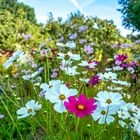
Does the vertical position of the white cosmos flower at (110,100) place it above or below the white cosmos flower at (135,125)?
above

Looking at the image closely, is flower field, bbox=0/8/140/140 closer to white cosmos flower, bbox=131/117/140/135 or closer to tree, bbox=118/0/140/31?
white cosmos flower, bbox=131/117/140/135

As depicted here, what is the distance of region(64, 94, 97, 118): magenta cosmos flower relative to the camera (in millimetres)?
1310

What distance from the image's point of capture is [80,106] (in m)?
1.34

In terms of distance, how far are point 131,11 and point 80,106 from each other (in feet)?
43.7

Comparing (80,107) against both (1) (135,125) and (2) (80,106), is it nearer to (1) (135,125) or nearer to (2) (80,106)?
(2) (80,106)

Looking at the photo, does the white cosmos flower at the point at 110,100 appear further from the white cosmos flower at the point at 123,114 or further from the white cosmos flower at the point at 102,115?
the white cosmos flower at the point at 123,114

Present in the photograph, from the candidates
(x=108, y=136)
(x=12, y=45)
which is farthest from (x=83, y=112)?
(x=12, y=45)

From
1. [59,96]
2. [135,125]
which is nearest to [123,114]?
[135,125]

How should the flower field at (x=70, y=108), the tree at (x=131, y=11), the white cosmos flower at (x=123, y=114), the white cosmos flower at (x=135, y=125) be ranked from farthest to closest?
the tree at (x=131, y=11) → the white cosmos flower at (x=123, y=114) → the white cosmos flower at (x=135, y=125) → the flower field at (x=70, y=108)

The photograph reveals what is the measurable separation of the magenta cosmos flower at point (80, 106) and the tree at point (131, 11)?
433 inches

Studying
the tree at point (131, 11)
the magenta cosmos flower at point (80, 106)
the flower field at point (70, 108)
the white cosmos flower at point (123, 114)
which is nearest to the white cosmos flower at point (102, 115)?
the flower field at point (70, 108)

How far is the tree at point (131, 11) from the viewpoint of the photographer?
1284 cm

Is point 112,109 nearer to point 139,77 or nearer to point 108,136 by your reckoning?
point 108,136

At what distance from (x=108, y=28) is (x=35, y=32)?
3.04 meters
